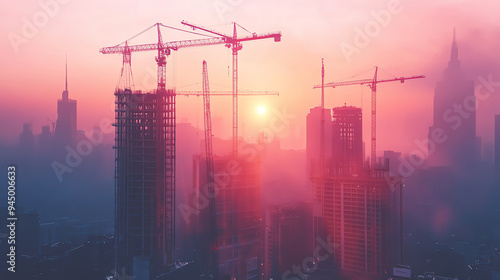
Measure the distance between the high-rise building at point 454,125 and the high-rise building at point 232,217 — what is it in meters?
40.5

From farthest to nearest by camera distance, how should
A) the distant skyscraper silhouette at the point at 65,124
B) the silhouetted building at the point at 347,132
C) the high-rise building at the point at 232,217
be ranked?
the silhouetted building at the point at 347,132, the distant skyscraper silhouette at the point at 65,124, the high-rise building at the point at 232,217

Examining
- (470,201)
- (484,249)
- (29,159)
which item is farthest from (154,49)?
(470,201)

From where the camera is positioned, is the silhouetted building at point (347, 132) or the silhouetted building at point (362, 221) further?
the silhouetted building at point (347, 132)

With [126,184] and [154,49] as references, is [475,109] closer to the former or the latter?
[154,49]

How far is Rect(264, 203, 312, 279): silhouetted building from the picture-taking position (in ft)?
136

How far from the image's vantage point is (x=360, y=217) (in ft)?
129

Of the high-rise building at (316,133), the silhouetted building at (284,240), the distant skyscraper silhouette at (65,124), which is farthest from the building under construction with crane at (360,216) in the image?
the distant skyscraper silhouette at (65,124)

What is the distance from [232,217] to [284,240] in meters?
7.52

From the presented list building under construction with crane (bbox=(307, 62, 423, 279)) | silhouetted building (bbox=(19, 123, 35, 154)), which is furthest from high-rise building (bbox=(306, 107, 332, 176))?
silhouetted building (bbox=(19, 123, 35, 154))

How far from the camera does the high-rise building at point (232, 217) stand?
1467 inches

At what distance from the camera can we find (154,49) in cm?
3528

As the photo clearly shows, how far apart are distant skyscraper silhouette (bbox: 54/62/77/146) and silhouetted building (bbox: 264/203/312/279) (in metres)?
25.7

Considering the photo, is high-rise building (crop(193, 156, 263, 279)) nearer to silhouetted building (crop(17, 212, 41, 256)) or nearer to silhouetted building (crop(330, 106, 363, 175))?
silhouetted building (crop(17, 212, 41, 256))

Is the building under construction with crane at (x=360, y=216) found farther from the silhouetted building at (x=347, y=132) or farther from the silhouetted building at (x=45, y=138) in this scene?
the silhouetted building at (x=45, y=138)
